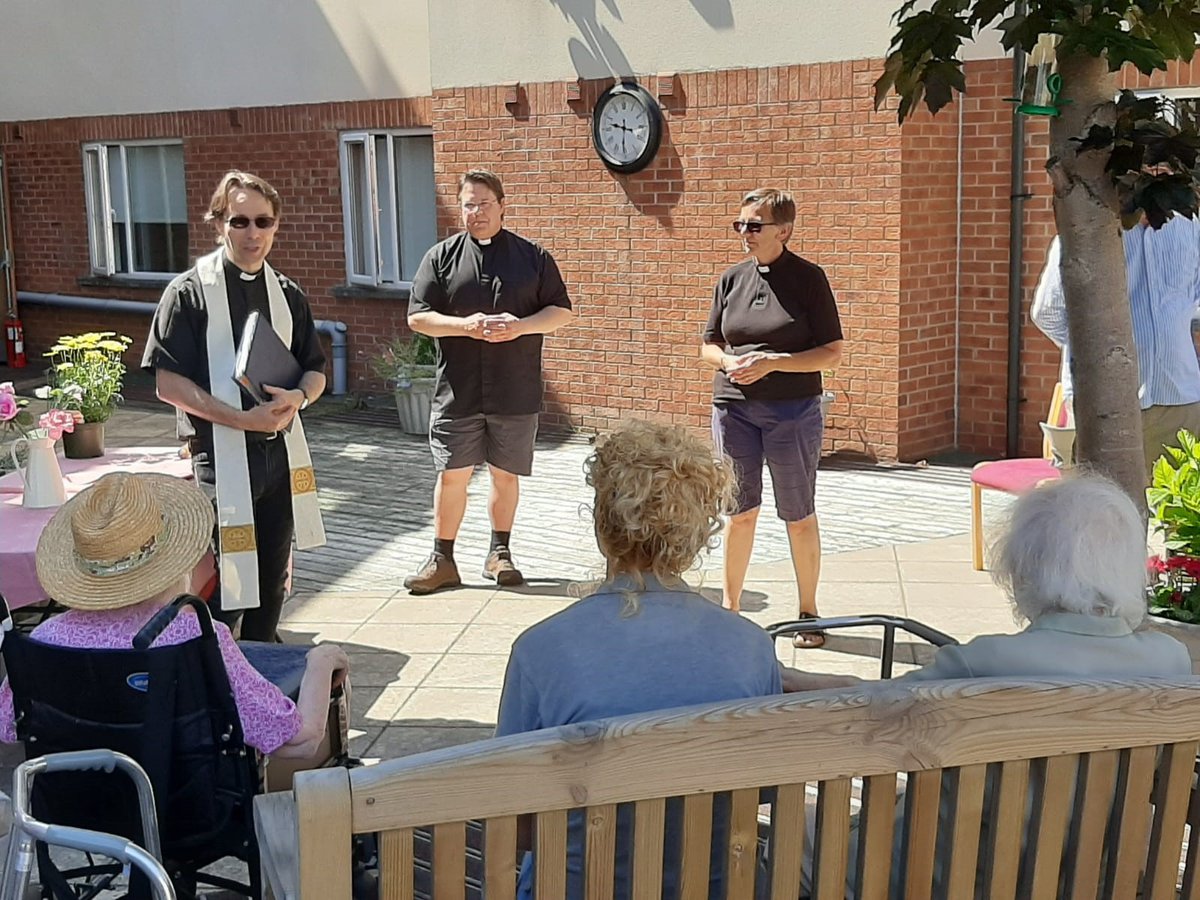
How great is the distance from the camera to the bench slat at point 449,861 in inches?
94.0

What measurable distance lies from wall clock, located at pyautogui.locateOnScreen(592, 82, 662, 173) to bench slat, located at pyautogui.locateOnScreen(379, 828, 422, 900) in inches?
345

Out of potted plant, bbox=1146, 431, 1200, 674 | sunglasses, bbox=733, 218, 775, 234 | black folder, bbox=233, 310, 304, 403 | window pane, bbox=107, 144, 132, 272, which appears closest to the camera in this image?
potted plant, bbox=1146, 431, 1200, 674

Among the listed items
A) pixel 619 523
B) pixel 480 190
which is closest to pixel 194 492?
pixel 619 523

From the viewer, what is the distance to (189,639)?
129 inches

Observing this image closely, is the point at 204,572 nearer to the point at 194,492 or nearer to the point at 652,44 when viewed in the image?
the point at 194,492

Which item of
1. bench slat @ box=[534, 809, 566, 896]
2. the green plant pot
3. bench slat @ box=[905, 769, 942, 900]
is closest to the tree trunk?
bench slat @ box=[905, 769, 942, 900]

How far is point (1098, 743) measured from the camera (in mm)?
2574

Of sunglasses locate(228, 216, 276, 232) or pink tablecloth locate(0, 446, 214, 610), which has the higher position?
sunglasses locate(228, 216, 276, 232)

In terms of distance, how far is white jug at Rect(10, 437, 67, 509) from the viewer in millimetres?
5309

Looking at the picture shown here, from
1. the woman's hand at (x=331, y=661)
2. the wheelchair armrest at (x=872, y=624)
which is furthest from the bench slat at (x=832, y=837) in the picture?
the woman's hand at (x=331, y=661)

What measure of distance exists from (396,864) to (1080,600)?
1.35 meters

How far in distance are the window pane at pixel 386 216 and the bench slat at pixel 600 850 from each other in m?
→ 11.1

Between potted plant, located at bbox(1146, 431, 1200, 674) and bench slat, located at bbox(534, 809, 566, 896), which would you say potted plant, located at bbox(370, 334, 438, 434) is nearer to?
potted plant, located at bbox(1146, 431, 1200, 674)

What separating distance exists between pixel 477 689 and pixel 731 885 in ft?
10.5
